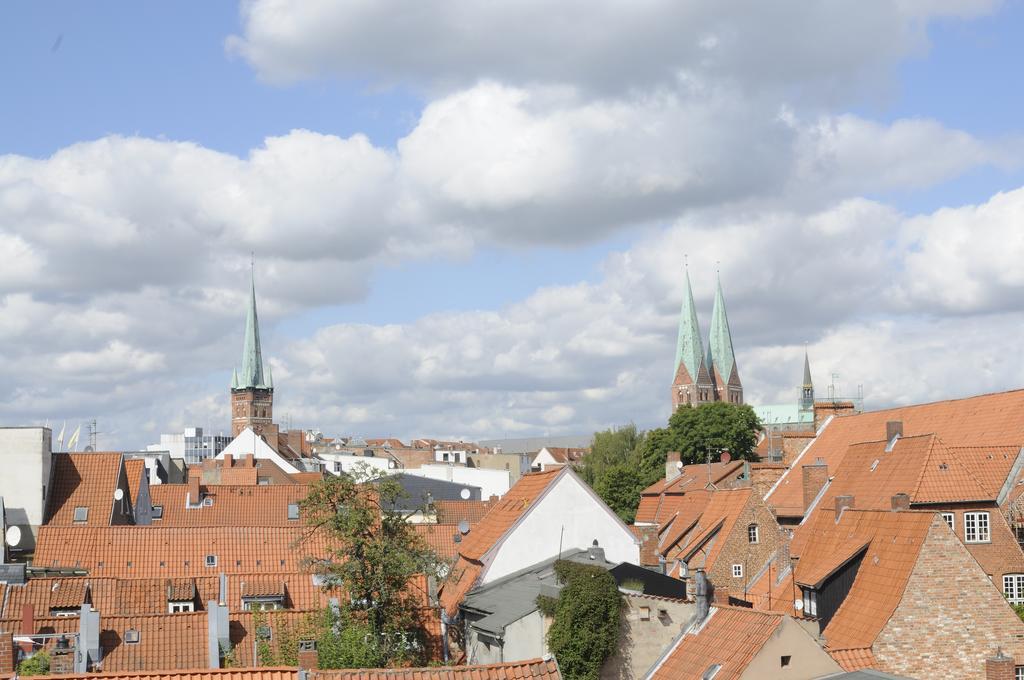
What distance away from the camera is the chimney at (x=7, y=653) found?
29.4 metres

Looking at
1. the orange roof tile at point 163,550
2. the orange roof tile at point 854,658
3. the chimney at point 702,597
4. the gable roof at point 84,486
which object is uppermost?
the gable roof at point 84,486

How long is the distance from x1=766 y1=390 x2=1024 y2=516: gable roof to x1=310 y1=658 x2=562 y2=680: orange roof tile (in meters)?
34.7

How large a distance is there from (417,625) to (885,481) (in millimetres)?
20735

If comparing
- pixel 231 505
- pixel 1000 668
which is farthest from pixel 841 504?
pixel 231 505

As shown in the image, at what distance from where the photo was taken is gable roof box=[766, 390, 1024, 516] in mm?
56375

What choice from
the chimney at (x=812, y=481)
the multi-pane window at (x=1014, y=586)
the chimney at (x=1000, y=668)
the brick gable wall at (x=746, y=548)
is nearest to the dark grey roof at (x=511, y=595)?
the brick gable wall at (x=746, y=548)

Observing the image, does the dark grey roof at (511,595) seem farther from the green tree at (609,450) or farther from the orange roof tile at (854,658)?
the green tree at (609,450)

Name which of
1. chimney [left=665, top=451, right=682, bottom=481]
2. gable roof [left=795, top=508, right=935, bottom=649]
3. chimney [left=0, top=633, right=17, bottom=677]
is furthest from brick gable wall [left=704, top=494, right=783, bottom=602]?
chimney [left=665, top=451, right=682, bottom=481]

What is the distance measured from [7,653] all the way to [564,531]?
2079 centimetres

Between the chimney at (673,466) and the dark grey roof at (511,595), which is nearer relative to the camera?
the dark grey roof at (511,595)

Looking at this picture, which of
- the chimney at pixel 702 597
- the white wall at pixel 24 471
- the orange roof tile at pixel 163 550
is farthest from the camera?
the white wall at pixel 24 471

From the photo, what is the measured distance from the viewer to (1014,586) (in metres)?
43.3

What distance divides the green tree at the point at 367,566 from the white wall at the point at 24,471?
24.5 metres

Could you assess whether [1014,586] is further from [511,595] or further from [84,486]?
[84,486]
